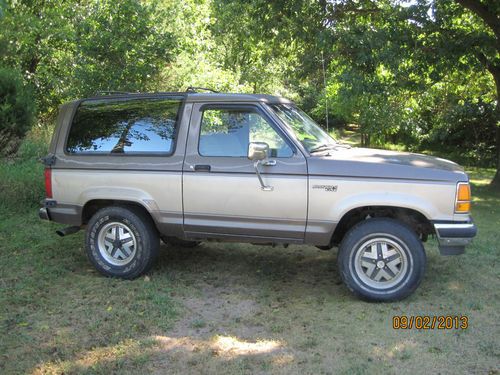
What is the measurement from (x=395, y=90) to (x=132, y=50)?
532 centimetres

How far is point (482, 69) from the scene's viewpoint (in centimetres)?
1185

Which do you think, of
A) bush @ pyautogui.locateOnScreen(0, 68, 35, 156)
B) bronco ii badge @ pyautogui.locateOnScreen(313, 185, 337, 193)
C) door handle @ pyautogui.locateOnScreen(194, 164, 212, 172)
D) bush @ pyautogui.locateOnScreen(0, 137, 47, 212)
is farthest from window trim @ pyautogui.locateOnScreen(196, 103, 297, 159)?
bush @ pyautogui.locateOnScreen(0, 68, 35, 156)

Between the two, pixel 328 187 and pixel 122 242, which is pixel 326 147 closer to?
pixel 328 187

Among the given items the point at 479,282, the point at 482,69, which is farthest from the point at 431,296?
the point at 482,69

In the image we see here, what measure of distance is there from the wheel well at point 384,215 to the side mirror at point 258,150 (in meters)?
1.01

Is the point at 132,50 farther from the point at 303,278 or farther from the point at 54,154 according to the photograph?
the point at 303,278

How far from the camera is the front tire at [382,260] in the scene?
188 inches

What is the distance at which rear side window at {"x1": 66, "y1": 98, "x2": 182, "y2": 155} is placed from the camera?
5457mm

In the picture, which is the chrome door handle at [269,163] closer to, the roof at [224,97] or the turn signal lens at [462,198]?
the roof at [224,97]

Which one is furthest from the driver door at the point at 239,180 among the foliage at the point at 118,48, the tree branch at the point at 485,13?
the tree branch at the point at 485,13

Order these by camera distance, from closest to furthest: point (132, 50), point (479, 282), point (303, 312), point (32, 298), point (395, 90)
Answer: point (303, 312) < point (32, 298) < point (479, 282) < point (132, 50) < point (395, 90)

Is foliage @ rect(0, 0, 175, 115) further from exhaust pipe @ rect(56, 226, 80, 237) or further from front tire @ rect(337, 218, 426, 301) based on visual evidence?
front tire @ rect(337, 218, 426, 301)

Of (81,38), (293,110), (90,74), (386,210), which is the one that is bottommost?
(386,210)

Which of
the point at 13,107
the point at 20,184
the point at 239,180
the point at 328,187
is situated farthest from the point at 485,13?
the point at 20,184
